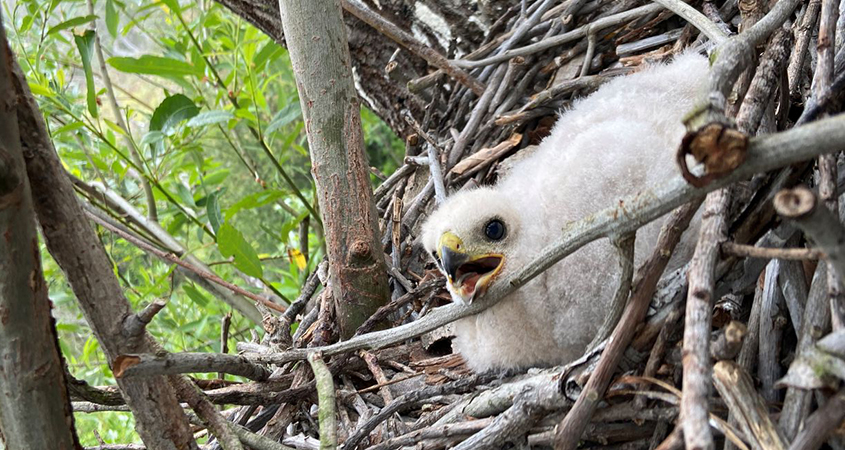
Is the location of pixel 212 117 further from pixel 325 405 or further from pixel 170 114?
pixel 325 405

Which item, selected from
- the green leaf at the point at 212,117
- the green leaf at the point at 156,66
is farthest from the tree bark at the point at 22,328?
the green leaf at the point at 156,66

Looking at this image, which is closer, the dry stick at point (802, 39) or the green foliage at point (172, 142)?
the dry stick at point (802, 39)

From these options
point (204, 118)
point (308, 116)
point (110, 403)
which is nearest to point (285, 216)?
point (204, 118)

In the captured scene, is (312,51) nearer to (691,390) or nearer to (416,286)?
(416,286)

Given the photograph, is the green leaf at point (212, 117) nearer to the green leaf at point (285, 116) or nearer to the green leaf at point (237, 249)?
the green leaf at point (285, 116)

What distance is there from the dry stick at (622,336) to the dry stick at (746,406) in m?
0.14

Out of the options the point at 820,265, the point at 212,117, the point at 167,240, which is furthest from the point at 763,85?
the point at 167,240

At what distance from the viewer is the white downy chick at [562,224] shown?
54.9 inches

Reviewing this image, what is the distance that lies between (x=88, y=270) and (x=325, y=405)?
403 mm

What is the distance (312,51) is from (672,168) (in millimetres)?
761

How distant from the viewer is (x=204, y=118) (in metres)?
2.26

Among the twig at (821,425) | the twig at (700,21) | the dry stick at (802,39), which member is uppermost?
the twig at (700,21)

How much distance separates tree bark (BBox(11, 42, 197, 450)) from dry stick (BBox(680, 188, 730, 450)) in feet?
2.32

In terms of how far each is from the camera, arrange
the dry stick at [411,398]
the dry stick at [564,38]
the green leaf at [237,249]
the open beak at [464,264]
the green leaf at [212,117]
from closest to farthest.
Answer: the dry stick at [411,398] < the open beak at [464,264] < the dry stick at [564,38] < the green leaf at [237,249] < the green leaf at [212,117]
